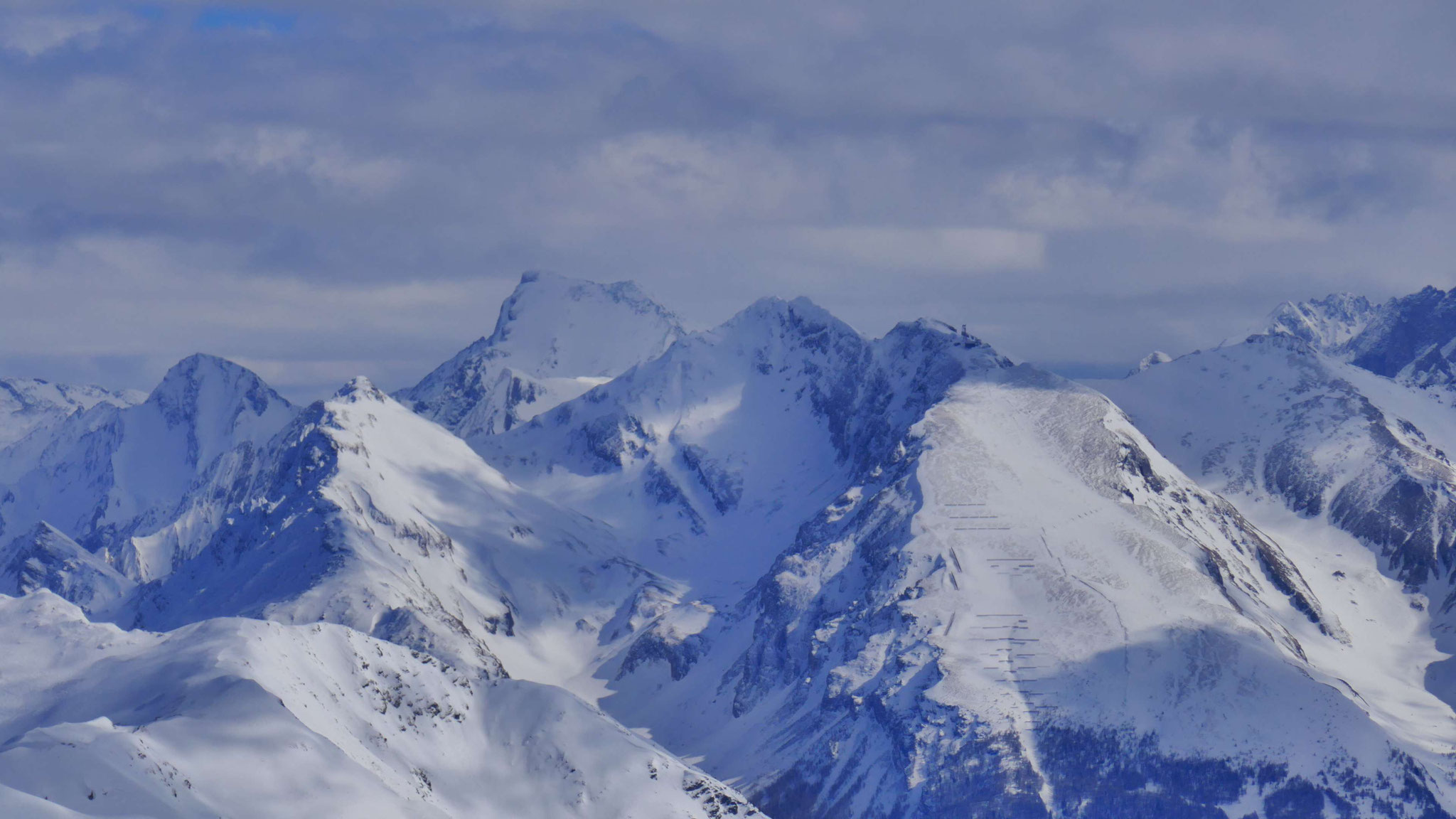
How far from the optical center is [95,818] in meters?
198

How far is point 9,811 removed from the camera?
179 metres

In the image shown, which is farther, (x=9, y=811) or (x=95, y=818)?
(x=95, y=818)

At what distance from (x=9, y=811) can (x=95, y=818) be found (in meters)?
20.2
